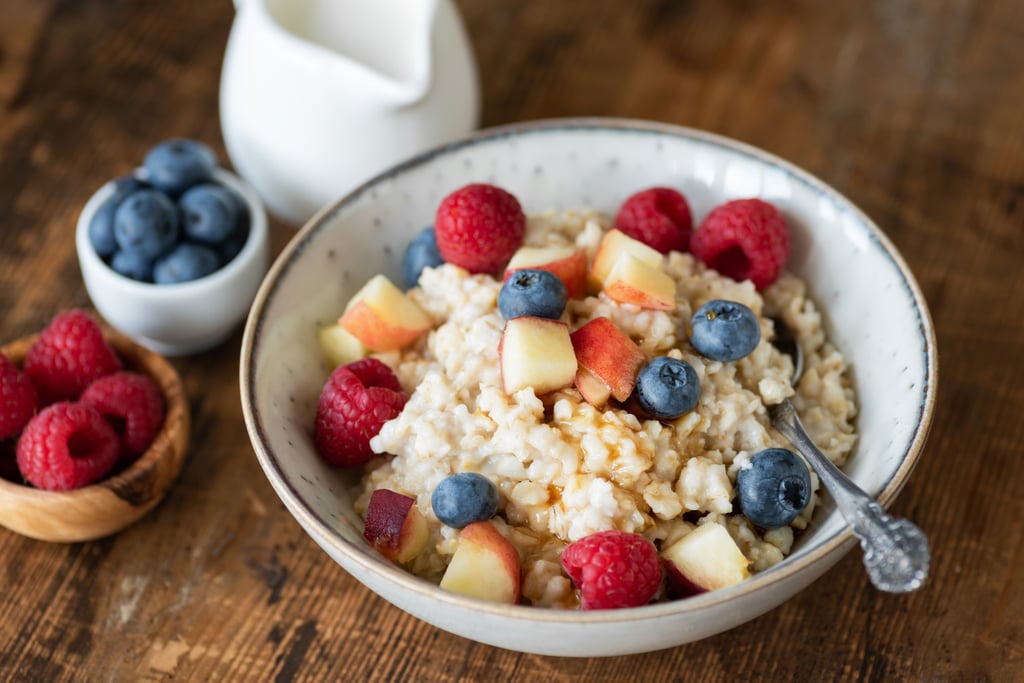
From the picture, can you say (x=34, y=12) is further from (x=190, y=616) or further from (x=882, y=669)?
(x=882, y=669)

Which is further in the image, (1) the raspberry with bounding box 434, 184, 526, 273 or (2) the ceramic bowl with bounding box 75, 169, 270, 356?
(2) the ceramic bowl with bounding box 75, 169, 270, 356

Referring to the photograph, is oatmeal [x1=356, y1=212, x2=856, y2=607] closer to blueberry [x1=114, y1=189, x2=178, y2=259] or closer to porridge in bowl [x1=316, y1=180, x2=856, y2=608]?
porridge in bowl [x1=316, y1=180, x2=856, y2=608]

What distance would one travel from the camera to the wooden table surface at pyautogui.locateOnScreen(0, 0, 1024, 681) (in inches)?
59.7

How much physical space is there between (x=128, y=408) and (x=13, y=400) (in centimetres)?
17

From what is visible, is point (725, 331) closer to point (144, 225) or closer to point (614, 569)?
point (614, 569)

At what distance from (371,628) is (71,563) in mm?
509

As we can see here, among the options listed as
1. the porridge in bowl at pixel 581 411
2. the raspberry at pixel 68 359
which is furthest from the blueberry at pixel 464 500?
the raspberry at pixel 68 359

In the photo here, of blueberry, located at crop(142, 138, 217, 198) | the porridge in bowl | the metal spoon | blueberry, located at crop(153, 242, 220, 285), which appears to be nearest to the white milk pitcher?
blueberry, located at crop(142, 138, 217, 198)

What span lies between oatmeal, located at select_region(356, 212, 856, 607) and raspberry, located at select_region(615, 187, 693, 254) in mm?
81

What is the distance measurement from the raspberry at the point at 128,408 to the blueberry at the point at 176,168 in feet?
1.43

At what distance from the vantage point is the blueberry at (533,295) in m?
1.49

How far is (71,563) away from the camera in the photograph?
1.64 m

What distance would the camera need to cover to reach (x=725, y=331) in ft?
4.89

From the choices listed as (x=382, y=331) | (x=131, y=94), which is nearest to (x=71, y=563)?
(x=382, y=331)
